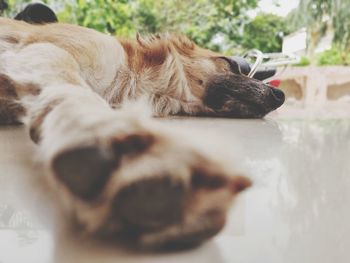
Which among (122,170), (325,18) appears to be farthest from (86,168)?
(325,18)

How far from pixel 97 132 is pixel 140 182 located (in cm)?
9

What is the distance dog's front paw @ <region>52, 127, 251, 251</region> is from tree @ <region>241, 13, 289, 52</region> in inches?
323

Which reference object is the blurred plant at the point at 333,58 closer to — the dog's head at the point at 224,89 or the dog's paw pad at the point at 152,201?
the dog's head at the point at 224,89

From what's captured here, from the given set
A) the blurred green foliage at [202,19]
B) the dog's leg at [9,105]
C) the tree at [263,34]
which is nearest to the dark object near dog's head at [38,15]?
the dog's leg at [9,105]

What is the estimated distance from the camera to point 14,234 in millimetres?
510

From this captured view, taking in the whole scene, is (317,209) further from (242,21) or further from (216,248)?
(242,21)

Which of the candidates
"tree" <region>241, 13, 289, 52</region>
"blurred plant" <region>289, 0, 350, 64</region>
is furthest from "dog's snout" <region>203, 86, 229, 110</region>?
"blurred plant" <region>289, 0, 350, 64</region>

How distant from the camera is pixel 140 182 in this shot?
402 mm

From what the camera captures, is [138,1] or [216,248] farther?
[138,1]

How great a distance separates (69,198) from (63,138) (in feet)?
0.27

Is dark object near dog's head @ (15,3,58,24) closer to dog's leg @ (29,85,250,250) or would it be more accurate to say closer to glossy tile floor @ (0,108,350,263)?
glossy tile floor @ (0,108,350,263)

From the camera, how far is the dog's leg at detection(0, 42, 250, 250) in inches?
16.0

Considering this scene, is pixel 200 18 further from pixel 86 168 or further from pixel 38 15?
pixel 86 168

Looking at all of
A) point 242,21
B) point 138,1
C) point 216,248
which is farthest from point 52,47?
point 242,21
